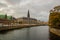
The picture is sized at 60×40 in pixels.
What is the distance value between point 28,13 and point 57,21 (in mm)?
110244

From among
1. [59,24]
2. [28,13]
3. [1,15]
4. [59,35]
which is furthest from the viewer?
[28,13]

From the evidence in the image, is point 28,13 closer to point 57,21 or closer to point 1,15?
point 1,15

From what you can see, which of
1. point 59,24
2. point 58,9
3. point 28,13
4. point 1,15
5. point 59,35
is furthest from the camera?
point 28,13

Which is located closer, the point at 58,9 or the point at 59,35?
the point at 59,35

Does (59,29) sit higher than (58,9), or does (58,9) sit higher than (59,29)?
(58,9)

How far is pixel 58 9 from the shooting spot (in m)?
43.7

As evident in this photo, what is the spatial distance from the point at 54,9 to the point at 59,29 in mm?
12718

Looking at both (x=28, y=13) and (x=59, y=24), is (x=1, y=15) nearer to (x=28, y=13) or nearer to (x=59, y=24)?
(x=28, y=13)

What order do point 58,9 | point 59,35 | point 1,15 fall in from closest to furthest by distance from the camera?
point 59,35 → point 58,9 → point 1,15

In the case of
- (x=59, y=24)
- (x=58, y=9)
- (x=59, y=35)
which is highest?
(x=58, y=9)

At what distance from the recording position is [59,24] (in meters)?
35.2

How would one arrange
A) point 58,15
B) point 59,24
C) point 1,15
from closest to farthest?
point 59,24 < point 58,15 < point 1,15

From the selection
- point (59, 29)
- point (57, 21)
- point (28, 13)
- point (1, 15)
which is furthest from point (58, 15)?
point (28, 13)

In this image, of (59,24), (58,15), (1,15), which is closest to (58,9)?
(58,15)
